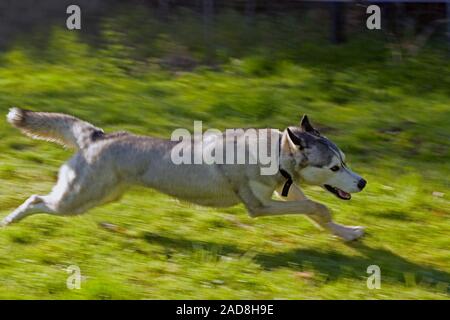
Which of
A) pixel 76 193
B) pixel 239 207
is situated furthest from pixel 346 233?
pixel 76 193

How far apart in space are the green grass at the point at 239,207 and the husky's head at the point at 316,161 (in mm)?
541

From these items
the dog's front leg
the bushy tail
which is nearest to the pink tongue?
the dog's front leg

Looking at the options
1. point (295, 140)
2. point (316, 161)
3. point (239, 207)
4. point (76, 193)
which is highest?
point (295, 140)

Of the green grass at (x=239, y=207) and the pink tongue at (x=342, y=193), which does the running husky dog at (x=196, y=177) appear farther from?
the green grass at (x=239, y=207)

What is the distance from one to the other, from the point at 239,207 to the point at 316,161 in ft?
4.12

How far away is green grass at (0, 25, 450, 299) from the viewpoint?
6.53m

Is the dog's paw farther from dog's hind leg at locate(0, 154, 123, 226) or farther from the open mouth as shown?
dog's hind leg at locate(0, 154, 123, 226)

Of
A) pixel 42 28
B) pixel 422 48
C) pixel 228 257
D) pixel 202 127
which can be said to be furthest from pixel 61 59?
pixel 228 257

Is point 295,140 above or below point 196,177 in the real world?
above

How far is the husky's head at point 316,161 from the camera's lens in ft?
23.3

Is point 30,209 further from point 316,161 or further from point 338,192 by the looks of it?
point 338,192

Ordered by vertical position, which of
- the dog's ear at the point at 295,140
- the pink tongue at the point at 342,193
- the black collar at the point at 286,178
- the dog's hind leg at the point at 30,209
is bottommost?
the dog's hind leg at the point at 30,209

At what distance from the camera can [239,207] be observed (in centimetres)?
817

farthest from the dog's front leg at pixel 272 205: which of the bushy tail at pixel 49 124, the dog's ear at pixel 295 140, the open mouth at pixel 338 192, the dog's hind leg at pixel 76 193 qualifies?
the bushy tail at pixel 49 124
